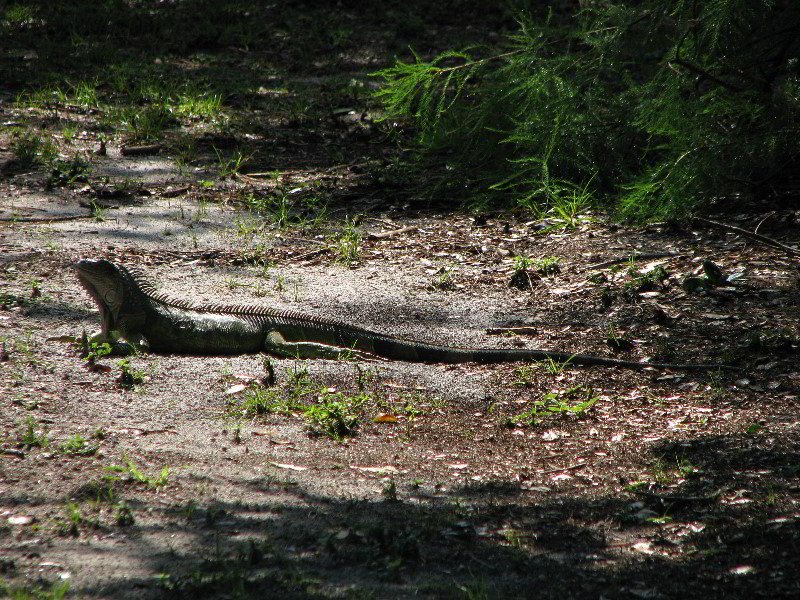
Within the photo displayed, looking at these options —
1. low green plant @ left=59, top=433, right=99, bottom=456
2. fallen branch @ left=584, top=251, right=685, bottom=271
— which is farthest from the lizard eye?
fallen branch @ left=584, top=251, right=685, bottom=271

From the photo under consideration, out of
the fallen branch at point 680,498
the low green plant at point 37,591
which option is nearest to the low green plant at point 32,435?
the low green plant at point 37,591

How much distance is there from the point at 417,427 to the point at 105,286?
2.48 metres

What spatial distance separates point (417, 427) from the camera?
4.65 metres

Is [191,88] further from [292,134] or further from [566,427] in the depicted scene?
[566,427]

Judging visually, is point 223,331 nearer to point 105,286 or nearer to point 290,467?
point 105,286

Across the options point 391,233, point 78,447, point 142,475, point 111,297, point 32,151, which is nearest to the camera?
point 142,475

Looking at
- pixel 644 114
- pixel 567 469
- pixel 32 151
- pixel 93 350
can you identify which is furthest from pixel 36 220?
pixel 567 469

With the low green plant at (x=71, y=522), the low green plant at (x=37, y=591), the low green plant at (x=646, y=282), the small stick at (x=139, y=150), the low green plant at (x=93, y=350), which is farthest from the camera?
the small stick at (x=139, y=150)

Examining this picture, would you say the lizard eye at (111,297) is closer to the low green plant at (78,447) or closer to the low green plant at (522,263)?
the low green plant at (78,447)

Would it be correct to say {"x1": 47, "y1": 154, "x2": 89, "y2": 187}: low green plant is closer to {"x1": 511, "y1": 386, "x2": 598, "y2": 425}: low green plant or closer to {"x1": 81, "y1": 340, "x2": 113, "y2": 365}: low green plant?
{"x1": 81, "y1": 340, "x2": 113, "y2": 365}: low green plant

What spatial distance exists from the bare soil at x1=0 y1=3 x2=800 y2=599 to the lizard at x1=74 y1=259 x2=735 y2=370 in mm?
129

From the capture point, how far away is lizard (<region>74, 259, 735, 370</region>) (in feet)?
19.0

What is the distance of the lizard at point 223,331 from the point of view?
228 inches

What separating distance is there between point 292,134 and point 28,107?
3390 millimetres
